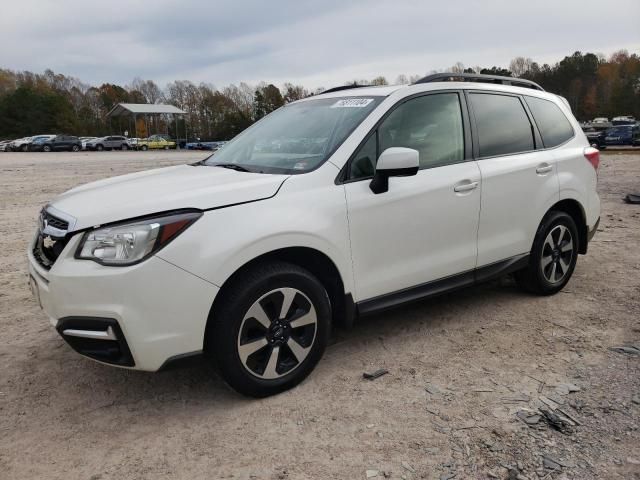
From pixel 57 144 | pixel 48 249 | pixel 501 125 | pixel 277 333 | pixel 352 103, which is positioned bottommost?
pixel 277 333

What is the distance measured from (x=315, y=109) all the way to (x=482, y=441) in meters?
2.58

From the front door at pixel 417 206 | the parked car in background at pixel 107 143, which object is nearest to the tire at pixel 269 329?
the front door at pixel 417 206

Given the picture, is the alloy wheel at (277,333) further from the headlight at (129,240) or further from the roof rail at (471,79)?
the roof rail at (471,79)

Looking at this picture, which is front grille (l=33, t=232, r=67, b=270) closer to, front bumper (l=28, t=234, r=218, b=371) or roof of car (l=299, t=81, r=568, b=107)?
front bumper (l=28, t=234, r=218, b=371)

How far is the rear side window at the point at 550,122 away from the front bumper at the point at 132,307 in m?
3.35

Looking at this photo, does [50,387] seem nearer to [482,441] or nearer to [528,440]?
[482,441]

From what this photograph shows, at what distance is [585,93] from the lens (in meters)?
96.9

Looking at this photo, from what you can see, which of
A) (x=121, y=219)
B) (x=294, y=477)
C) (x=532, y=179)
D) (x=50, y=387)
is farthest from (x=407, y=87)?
(x=50, y=387)

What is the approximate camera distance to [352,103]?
12.5 ft

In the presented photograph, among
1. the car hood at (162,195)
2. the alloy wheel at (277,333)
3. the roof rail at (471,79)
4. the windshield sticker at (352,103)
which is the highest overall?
the roof rail at (471,79)

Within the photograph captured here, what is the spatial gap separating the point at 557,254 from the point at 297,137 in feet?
8.54

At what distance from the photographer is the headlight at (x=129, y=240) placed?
268 centimetres

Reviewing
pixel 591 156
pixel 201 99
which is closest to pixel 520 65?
pixel 201 99

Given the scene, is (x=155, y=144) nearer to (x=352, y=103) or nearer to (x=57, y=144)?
(x=57, y=144)
